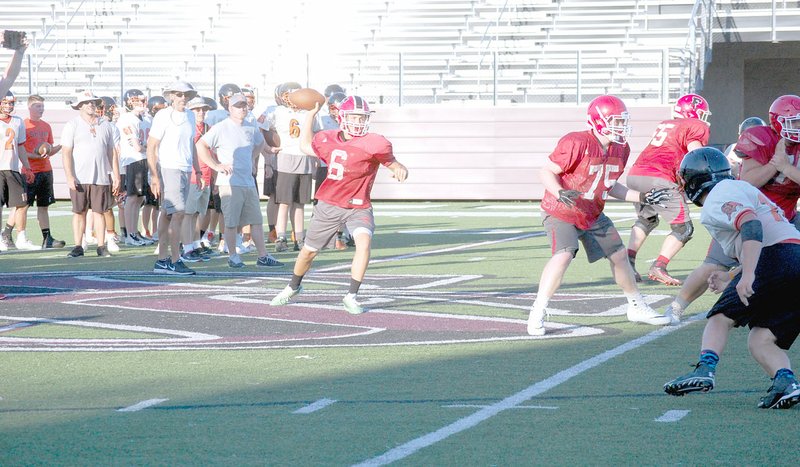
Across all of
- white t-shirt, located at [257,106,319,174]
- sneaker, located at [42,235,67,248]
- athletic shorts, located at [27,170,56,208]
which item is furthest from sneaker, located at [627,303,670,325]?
athletic shorts, located at [27,170,56,208]

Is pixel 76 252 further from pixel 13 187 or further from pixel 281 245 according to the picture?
pixel 281 245

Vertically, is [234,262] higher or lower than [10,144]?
lower

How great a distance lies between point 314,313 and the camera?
969 centimetres

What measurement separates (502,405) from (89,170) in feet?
31.4

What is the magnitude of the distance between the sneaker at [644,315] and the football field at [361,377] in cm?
10

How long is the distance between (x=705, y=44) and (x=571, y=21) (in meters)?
3.55

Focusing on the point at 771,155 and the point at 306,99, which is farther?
the point at 306,99

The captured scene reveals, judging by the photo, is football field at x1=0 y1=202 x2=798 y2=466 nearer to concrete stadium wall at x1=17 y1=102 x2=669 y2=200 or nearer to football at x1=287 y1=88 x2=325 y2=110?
football at x1=287 y1=88 x2=325 y2=110

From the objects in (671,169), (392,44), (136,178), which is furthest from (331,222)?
(392,44)

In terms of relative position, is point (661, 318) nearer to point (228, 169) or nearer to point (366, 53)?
point (228, 169)

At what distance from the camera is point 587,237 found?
9.02 m

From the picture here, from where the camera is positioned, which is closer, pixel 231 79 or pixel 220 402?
pixel 220 402

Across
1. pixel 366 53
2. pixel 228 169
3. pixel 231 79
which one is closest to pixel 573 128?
pixel 366 53

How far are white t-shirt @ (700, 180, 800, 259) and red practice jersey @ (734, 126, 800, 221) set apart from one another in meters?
1.77
